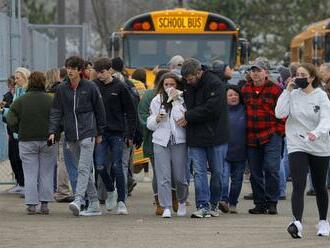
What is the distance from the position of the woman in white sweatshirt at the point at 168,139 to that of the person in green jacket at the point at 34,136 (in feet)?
4.16

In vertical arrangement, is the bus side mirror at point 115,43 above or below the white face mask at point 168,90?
below

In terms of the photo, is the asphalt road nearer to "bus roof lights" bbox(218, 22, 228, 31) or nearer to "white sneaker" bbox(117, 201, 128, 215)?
"white sneaker" bbox(117, 201, 128, 215)

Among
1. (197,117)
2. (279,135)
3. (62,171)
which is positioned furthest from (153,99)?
(62,171)

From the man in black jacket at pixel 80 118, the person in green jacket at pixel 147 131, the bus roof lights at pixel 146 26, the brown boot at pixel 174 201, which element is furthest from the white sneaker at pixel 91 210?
the bus roof lights at pixel 146 26

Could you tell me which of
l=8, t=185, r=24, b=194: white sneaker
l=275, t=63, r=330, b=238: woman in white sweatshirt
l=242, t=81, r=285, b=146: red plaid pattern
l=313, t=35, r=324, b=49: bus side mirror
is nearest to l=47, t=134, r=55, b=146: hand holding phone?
l=242, t=81, r=285, b=146: red plaid pattern

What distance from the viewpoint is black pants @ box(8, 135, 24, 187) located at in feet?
51.9

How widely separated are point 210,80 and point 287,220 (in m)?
1.81

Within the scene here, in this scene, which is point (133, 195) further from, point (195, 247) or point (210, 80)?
point (195, 247)

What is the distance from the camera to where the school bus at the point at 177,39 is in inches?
1013

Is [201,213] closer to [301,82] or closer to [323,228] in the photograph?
[323,228]

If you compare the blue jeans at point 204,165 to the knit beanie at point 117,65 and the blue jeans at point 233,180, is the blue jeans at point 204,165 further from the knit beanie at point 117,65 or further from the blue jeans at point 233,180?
the knit beanie at point 117,65

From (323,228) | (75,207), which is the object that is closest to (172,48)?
(75,207)

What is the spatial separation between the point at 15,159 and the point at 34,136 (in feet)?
7.96

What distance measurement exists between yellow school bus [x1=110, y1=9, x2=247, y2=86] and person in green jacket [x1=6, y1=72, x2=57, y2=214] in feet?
39.2
